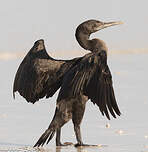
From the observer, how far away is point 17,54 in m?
26.9

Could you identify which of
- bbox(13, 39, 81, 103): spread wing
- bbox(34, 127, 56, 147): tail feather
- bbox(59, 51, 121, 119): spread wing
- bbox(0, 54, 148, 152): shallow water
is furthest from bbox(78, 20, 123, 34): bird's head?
bbox(34, 127, 56, 147): tail feather

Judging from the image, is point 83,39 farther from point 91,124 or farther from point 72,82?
point 91,124

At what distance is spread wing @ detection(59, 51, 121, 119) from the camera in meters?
10.2

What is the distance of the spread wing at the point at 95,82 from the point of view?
33.5 ft

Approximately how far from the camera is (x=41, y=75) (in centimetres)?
1095

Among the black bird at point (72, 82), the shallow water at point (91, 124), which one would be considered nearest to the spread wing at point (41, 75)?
the black bird at point (72, 82)

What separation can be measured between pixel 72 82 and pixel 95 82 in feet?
1.00

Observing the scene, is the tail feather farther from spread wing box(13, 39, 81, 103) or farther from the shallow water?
spread wing box(13, 39, 81, 103)

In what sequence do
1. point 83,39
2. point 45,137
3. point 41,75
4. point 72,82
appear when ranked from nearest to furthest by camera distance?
point 72,82 → point 45,137 → point 41,75 → point 83,39

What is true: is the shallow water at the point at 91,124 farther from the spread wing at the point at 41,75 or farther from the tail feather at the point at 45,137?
the spread wing at the point at 41,75

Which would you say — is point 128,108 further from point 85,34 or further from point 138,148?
point 138,148

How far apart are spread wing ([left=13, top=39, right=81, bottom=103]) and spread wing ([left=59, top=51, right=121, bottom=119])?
0.54m

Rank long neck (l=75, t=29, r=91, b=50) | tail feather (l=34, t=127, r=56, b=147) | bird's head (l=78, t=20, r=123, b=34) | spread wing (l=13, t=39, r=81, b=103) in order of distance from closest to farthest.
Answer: tail feather (l=34, t=127, r=56, b=147)
spread wing (l=13, t=39, r=81, b=103)
long neck (l=75, t=29, r=91, b=50)
bird's head (l=78, t=20, r=123, b=34)

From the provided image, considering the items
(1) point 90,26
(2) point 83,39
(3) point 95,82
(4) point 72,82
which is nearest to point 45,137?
(4) point 72,82
